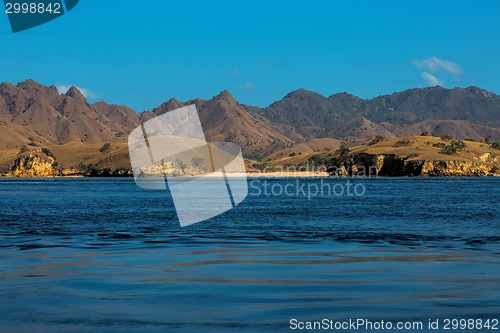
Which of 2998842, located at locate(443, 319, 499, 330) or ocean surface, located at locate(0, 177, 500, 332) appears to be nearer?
2998842, located at locate(443, 319, 499, 330)

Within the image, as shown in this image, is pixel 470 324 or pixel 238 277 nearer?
pixel 470 324

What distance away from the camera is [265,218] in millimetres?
50125

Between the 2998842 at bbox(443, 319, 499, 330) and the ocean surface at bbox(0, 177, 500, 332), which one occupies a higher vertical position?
the ocean surface at bbox(0, 177, 500, 332)

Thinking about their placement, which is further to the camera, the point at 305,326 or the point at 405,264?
the point at 405,264

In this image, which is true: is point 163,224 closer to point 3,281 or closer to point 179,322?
point 3,281

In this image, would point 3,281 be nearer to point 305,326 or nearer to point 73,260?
point 73,260

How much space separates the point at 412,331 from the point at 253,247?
1647cm

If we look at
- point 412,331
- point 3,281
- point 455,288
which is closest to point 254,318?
point 412,331

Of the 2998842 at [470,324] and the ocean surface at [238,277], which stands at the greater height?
the ocean surface at [238,277]

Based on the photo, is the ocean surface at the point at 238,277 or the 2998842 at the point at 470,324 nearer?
the 2998842 at the point at 470,324

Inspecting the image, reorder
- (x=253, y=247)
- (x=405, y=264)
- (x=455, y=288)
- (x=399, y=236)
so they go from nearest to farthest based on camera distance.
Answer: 1. (x=455, y=288)
2. (x=405, y=264)
3. (x=253, y=247)
4. (x=399, y=236)

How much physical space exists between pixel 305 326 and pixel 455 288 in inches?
266

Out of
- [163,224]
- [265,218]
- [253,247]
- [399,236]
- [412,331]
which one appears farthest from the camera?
[265,218]

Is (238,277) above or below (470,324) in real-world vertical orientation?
above
